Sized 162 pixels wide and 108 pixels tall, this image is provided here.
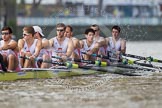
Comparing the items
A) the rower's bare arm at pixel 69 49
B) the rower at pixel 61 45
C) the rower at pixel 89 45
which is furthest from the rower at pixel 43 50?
the rower at pixel 89 45

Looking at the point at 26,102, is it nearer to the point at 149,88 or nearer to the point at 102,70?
the point at 149,88

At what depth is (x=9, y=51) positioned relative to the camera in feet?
51.0

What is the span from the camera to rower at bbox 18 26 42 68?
628 inches

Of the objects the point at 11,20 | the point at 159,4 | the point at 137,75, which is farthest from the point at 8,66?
the point at 159,4

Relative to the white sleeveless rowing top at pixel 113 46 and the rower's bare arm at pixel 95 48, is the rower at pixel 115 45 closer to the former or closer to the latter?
the white sleeveless rowing top at pixel 113 46

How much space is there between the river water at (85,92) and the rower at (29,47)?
729 mm

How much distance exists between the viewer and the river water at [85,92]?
11.4 m

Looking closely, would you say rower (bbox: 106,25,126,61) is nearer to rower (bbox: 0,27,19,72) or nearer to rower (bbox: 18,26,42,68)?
rower (bbox: 18,26,42,68)

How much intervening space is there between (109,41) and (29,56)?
3.59m

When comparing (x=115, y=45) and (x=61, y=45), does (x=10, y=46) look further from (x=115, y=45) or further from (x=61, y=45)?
(x=115, y=45)

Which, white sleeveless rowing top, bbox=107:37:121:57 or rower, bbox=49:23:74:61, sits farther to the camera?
white sleeveless rowing top, bbox=107:37:121:57

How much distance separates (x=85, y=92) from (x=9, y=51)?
3.14 meters

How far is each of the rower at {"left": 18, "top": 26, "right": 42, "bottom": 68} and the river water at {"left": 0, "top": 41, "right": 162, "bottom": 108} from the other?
2.39 feet

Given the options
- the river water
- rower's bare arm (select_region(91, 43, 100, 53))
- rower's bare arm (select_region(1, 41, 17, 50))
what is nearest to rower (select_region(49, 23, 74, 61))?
the river water
